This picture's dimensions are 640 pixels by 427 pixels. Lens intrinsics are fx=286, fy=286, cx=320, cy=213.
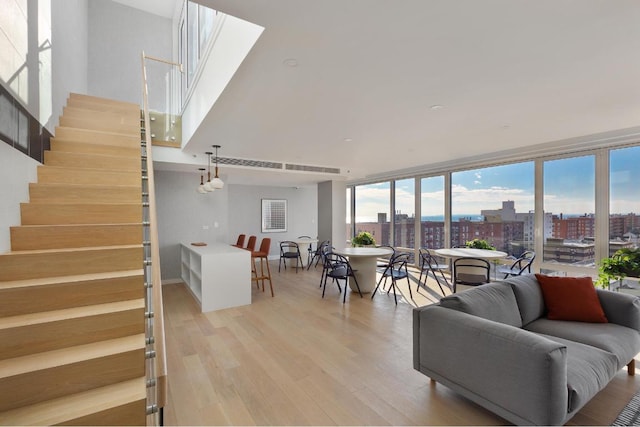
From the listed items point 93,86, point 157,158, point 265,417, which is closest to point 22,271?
point 265,417

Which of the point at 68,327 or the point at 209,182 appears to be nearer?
the point at 68,327

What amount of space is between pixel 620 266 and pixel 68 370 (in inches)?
228

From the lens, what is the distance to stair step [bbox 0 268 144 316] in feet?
5.71

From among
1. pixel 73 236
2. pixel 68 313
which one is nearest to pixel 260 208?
pixel 73 236

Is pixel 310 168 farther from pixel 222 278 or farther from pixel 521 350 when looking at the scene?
pixel 521 350

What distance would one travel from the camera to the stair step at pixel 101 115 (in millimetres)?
3596

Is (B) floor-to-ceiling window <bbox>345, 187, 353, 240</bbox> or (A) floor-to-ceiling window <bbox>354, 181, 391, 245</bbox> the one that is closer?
(A) floor-to-ceiling window <bbox>354, 181, 391, 245</bbox>

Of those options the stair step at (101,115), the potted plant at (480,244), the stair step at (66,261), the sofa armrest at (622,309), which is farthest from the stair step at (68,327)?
the potted plant at (480,244)

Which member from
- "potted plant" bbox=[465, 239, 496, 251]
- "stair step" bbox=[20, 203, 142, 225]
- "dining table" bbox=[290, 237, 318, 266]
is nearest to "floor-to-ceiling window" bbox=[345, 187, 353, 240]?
"dining table" bbox=[290, 237, 318, 266]

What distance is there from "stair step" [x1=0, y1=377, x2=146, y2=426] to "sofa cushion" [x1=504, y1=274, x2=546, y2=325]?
2989 mm

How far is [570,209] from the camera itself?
471cm

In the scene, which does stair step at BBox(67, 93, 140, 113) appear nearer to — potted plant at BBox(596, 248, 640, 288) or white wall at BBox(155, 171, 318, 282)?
white wall at BBox(155, 171, 318, 282)

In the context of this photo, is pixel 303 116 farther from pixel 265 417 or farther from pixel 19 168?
pixel 265 417

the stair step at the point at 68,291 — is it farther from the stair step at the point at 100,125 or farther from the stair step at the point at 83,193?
the stair step at the point at 100,125
